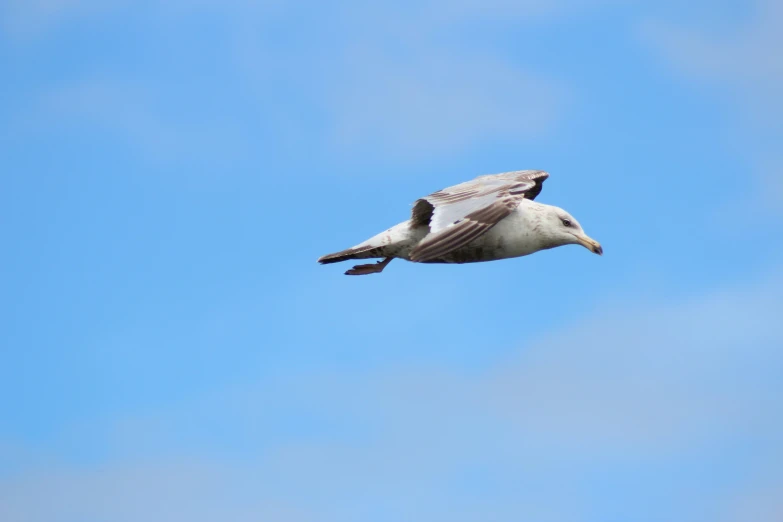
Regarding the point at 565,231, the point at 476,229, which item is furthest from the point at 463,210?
the point at 565,231

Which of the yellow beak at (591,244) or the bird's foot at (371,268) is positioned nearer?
the yellow beak at (591,244)

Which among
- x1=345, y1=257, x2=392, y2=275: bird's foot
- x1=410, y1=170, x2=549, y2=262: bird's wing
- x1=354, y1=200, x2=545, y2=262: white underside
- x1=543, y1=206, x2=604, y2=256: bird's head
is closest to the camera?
x1=410, y1=170, x2=549, y2=262: bird's wing

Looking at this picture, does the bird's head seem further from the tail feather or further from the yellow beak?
the tail feather

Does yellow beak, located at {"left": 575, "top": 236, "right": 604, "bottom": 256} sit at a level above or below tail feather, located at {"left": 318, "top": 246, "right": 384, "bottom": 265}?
below

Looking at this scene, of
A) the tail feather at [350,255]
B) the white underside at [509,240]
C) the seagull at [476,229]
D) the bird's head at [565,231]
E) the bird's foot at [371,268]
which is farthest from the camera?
the bird's foot at [371,268]

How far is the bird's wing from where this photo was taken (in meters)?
18.4

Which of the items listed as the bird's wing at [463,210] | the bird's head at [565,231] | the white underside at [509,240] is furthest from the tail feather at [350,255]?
the bird's head at [565,231]

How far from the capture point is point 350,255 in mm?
21594

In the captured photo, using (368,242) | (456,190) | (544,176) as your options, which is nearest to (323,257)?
(368,242)

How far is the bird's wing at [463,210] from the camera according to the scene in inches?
725

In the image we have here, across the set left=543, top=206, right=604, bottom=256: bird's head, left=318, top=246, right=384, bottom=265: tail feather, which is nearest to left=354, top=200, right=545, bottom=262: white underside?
left=543, top=206, right=604, bottom=256: bird's head

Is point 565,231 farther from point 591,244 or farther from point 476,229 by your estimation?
point 476,229

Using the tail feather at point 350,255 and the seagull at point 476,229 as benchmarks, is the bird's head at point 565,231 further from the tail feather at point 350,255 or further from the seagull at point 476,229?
the tail feather at point 350,255

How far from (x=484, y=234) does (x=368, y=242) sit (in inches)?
97.2
